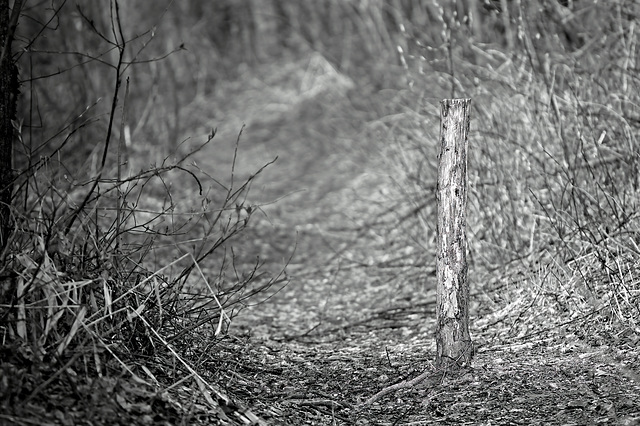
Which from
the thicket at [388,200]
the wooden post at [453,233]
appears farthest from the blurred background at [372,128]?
the wooden post at [453,233]

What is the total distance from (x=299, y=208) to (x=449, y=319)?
4.59 metres

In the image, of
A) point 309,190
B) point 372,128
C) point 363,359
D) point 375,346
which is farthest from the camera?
point 309,190

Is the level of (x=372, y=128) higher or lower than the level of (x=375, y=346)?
higher

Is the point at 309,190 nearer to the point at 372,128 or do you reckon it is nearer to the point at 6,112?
the point at 372,128

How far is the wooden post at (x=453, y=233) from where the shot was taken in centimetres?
366

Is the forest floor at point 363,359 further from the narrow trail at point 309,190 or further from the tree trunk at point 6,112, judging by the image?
the tree trunk at point 6,112

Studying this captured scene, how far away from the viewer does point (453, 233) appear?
367cm

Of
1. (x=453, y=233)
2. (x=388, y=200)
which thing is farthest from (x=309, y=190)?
(x=453, y=233)

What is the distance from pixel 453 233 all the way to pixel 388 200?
3.58 m

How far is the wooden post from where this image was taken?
366 cm

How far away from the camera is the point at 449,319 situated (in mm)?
3682

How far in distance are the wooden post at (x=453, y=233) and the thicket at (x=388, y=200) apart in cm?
75

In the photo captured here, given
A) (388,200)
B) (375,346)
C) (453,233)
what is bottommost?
(375,346)

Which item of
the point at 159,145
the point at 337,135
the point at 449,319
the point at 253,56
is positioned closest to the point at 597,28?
the point at 449,319
